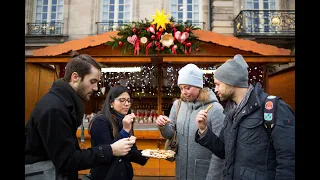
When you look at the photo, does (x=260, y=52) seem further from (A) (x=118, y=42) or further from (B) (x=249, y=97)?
(B) (x=249, y=97)

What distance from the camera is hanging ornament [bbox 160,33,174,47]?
714cm

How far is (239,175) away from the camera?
2.12 meters

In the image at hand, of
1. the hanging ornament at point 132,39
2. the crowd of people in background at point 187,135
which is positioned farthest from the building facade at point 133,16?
the crowd of people in background at point 187,135

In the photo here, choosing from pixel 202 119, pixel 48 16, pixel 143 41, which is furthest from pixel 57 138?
pixel 48 16

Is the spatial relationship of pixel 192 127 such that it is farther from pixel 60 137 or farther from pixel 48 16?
pixel 48 16

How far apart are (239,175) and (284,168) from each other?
0.36 meters

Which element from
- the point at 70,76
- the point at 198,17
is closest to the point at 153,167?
the point at 70,76

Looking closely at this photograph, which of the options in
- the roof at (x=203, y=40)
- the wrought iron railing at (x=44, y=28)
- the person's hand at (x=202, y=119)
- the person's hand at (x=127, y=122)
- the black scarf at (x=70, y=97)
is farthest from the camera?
the wrought iron railing at (x=44, y=28)

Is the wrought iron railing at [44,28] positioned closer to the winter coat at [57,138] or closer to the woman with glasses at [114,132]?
the woman with glasses at [114,132]

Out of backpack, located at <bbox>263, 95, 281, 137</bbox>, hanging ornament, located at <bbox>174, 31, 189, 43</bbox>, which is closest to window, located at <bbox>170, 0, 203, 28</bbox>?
hanging ornament, located at <bbox>174, 31, 189, 43</bbox>

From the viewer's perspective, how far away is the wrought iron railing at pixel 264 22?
46.5ft

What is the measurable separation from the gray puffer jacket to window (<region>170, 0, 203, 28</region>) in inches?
496

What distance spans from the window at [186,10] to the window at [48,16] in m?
6.49

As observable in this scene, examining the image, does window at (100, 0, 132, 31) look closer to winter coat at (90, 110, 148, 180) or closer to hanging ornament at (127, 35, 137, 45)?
hanging ornament at (127, 35, 137, 45)
